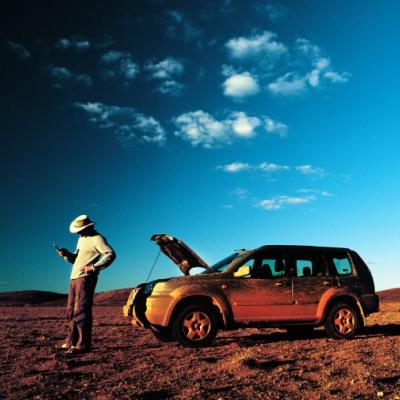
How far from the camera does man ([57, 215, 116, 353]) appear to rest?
722cm

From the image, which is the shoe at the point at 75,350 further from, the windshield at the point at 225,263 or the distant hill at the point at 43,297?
the distant hill at the point at 43,297

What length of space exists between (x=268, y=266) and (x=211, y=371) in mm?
3586

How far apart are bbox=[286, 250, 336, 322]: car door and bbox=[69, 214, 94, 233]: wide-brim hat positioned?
4.02 m

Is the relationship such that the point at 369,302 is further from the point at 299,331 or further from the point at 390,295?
the point at 390,295

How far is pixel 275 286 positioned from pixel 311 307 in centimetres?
88

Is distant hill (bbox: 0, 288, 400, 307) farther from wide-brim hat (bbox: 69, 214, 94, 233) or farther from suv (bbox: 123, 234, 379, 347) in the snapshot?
wide-brim hat (bbox: 69, 214, 94, 233)

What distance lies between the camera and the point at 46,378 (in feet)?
17.9

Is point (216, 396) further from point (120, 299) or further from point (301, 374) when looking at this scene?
point (120, 299)

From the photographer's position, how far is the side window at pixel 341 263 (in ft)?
31.0

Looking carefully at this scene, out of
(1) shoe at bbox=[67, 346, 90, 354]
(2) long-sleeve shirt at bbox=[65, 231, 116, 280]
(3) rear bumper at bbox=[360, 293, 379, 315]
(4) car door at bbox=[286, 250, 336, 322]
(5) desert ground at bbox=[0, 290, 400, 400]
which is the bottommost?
(5) desert ground at bbox=[0, 290, 400, 400]

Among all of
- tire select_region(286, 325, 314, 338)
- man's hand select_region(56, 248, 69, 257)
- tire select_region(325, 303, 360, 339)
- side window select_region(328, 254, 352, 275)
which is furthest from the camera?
tire select_region(286, 325, 314, 338)

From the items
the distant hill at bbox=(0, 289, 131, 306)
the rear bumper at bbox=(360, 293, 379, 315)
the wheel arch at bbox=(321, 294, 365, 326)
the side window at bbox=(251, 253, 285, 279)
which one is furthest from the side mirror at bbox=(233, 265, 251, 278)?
the distant hill at bbox=(0, 289, 131, 306)

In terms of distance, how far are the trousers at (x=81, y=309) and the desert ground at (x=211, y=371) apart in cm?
30

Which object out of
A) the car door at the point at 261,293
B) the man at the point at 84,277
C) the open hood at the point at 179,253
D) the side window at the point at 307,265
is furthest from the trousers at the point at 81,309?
the side window at the point at 307,265
